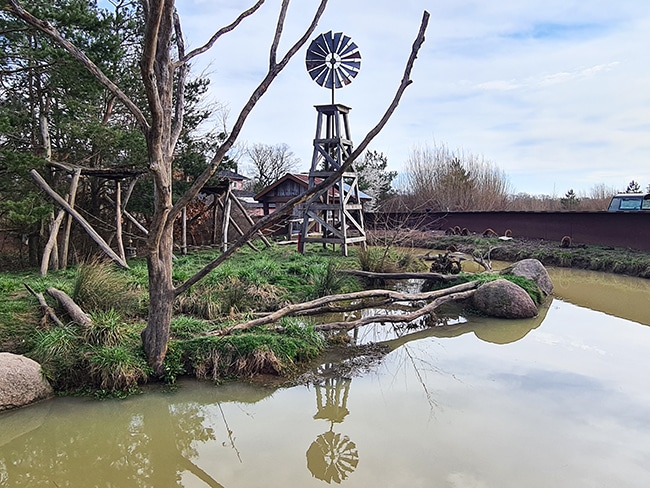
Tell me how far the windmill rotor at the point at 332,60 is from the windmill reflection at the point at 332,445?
30.3ft

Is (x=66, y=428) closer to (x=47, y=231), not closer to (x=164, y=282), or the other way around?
(x=164, y=282)

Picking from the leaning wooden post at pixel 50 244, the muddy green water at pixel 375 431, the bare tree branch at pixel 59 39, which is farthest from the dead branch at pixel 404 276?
the bare tree branch at pixel 59 39

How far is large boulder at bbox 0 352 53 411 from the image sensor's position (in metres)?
4.35

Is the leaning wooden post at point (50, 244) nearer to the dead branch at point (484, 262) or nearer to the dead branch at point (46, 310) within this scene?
the dead branch at point (46, 310)

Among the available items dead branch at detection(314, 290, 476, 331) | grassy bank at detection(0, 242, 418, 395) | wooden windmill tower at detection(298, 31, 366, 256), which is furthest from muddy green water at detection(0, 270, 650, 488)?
wooden windmill tower at detection(298, 31, 366, 256)

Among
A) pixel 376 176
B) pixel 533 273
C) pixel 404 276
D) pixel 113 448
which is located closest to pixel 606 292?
pixel 533 273

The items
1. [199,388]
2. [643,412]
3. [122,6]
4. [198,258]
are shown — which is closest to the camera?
[643,412]

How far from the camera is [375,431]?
422 centimetres

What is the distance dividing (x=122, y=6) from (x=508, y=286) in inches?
428

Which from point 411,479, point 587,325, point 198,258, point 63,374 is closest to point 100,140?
point 198,258

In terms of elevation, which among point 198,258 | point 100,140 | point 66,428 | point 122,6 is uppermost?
point 122,6

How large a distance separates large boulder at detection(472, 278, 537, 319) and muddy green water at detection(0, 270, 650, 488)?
5.83 ft

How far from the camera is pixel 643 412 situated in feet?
15.0

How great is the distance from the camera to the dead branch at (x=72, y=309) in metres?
5.34
